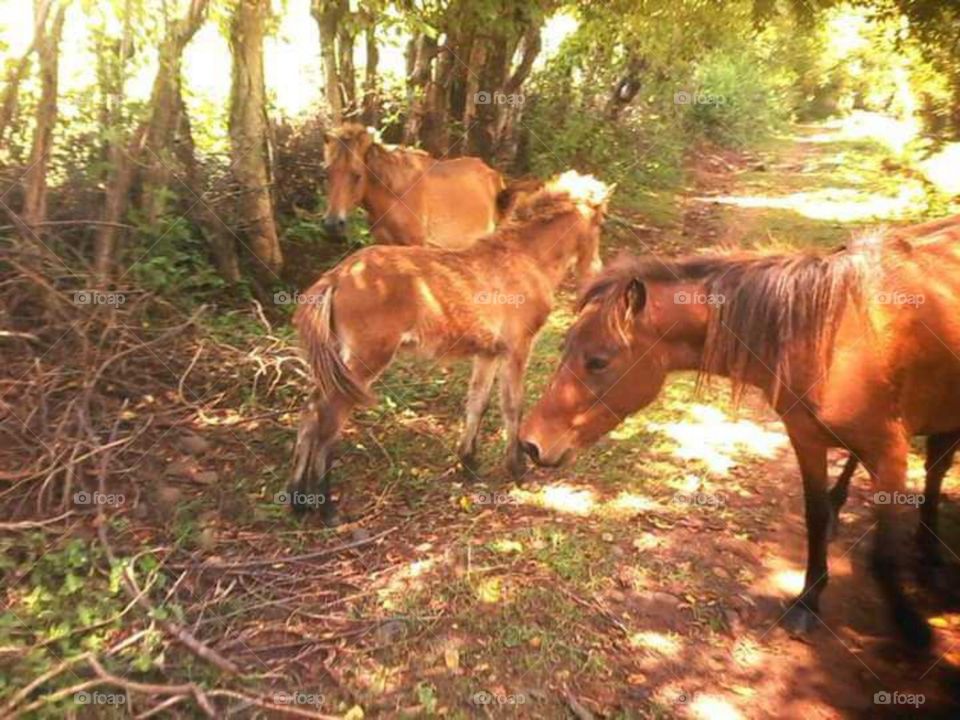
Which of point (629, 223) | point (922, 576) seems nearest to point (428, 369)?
point (922, 576)

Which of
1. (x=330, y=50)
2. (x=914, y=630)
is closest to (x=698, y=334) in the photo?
(x=914, y=630)

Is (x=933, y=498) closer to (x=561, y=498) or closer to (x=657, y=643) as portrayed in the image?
(x=657, y=643)

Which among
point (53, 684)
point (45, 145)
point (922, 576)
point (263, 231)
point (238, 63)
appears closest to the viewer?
point (53, 684)

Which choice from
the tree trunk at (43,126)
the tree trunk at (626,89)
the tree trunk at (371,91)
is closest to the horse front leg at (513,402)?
the tree trunk at (43,126)

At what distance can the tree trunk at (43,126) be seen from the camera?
501cm

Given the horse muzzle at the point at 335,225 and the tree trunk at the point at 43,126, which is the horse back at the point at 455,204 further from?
the tree trunk at the point at 43,126

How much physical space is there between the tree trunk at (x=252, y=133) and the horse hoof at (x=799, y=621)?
5.59m

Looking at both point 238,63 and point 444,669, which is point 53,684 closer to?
point 444,669

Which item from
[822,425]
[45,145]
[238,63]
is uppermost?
[238,63]

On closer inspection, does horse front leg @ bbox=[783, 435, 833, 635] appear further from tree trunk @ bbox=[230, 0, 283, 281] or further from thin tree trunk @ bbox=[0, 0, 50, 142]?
thin tree trunk @ bbox=[0, 0, 50, 142]

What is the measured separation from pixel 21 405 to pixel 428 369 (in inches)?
130

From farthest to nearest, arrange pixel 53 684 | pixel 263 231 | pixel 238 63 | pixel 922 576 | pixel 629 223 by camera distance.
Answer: pixel 629 223
pixel 263 231
pixel 238 63
pixel 922 576
pixel 53 684

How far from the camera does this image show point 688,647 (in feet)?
11.7

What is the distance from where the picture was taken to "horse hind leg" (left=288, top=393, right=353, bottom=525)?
443 centimetres
